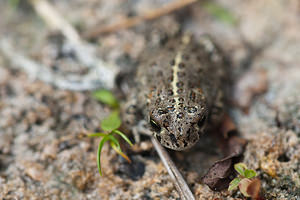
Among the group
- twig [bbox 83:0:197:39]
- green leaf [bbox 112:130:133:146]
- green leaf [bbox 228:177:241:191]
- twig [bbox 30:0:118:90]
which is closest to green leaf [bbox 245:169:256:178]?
green leaf [bbox 228:177:241:191]

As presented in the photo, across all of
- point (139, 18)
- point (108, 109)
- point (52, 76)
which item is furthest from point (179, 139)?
point (139, 18)

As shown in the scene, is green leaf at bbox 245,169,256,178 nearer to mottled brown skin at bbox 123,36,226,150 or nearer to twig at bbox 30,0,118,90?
mottled brown skin at bbox 123,36,226,150

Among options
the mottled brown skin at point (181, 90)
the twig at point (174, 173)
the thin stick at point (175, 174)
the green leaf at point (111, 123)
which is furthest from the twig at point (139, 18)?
the thin stick at point (175, 174)

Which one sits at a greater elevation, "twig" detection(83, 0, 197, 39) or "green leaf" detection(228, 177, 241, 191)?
"twig" detection(83, 0, 197, 39)

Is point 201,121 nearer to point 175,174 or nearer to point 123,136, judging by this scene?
point 175,174

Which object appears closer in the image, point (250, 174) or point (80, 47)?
point (250, 174)
